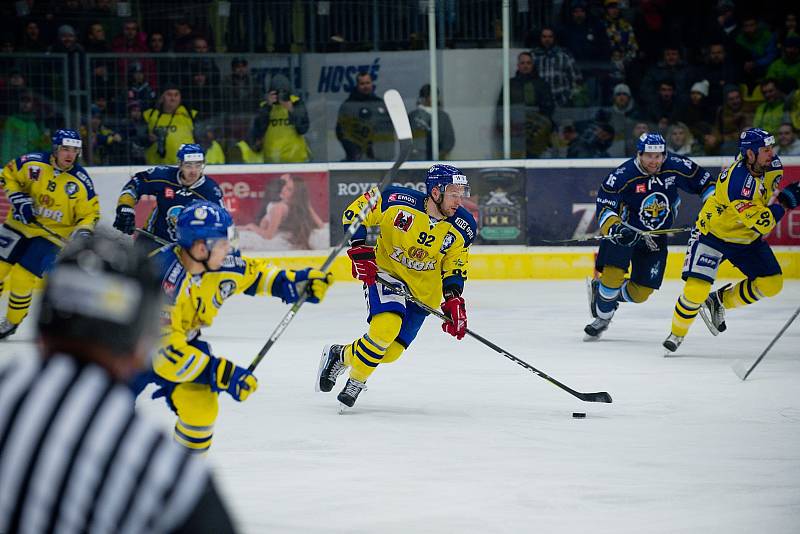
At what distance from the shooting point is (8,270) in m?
7.24

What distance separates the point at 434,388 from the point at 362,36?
463 centimetres

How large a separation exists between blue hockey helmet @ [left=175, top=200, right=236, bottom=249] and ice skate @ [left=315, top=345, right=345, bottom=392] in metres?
1.80

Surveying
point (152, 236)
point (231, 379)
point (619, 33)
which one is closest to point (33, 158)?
point (152, 236)

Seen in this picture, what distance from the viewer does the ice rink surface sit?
373cm

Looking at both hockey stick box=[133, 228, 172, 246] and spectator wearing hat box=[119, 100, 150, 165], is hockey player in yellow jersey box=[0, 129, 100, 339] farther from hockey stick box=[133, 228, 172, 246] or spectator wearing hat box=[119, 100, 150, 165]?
spectator wearing hat box=[119, 100, 150, 165]

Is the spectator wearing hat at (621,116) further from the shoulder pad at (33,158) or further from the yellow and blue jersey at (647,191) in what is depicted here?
the shoulder pad at (33,158)

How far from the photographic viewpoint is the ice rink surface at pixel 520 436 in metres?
3.73

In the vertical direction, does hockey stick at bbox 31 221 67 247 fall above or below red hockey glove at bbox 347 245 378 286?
below

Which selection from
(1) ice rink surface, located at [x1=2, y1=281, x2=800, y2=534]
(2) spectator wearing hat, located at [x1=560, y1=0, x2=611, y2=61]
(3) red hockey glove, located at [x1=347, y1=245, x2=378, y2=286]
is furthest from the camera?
(2) spectator wearing hat, located at [x1=560, y1=0, x2=611, y2=61]

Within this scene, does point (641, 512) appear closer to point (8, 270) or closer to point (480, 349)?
point (480, 349)

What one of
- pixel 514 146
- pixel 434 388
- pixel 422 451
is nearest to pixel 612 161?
pixel 514 146

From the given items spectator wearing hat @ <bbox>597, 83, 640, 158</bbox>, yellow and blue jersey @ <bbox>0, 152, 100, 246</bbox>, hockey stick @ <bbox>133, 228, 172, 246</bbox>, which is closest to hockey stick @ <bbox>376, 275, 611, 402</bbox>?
hockey stick @ <bbox>133, 228, 172, 246</bbox>

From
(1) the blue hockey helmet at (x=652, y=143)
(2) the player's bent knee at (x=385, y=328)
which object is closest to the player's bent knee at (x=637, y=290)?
(1) the blue hockey helmet at (x=652, y=143)

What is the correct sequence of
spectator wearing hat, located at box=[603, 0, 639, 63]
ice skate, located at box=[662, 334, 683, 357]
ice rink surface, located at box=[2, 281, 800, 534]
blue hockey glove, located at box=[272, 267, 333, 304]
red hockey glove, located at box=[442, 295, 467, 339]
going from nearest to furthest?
ice rink surface, located at box=[2, 281, 800, 534] < blue hockey glove, located at box=[272, 267, 333, 304] < red hockey glove, located at box=[442, 295, 467, 339] < ice skate, located at box=[662, 334, 683, 357] < spectator wearing hat, located at box=[603, 0, 639, 63]
